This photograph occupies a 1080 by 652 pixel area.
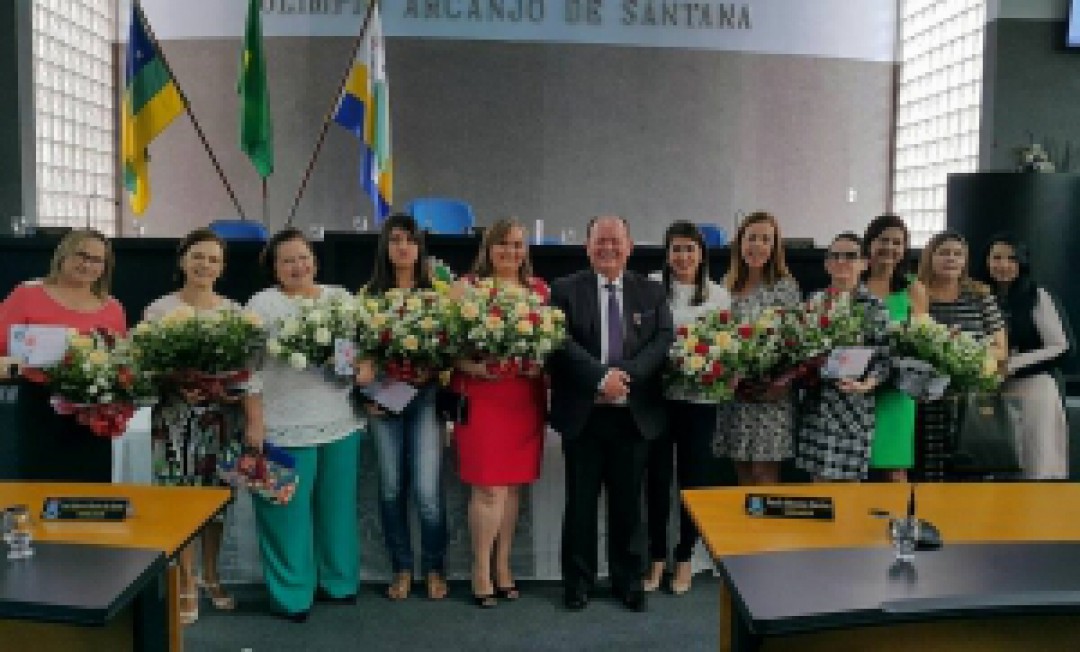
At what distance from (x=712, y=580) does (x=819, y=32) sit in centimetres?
836

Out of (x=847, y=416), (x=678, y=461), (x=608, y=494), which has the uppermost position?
(x=847, y=416)

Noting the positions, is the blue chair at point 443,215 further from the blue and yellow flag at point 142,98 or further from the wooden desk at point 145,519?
the wooden desk at point 145,519

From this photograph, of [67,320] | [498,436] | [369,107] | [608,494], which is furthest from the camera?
[369,107]

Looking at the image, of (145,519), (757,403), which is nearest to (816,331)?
(757,403)

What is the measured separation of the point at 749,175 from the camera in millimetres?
10828

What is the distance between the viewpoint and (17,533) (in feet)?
6.89

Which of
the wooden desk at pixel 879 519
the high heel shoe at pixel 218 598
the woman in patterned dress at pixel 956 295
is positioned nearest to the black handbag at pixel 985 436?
the woman in patterned dress at pixel 956 295

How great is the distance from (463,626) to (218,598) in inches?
41.0

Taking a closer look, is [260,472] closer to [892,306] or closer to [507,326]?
[507,326]

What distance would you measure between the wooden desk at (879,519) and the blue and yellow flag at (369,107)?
485cm

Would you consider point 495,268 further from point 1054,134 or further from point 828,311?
point 1054,134

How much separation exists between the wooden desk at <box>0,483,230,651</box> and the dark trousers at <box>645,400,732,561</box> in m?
1.90

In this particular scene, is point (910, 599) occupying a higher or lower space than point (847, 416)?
lower

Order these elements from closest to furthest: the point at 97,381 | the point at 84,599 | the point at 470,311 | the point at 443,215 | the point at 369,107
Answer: the point at 84,599 < the point at 97,381 < the point at 470,311 < the point at 369,107 < the point at 443,215
